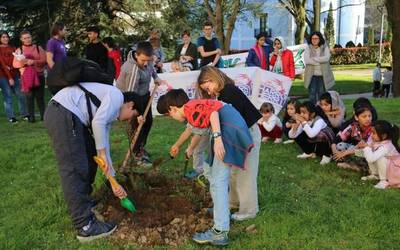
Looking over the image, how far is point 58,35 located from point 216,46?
9.63ft

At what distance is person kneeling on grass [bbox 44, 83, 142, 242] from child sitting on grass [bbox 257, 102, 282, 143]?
3677 millimetres

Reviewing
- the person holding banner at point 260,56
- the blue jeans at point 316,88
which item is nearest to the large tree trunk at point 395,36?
the blue jeans at point 316,88

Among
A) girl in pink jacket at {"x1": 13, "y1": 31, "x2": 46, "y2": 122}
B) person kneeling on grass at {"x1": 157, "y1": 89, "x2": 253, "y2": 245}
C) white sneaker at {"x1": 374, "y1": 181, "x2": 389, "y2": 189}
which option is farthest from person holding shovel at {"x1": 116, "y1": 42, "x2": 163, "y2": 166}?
girl in pink jacket at {"x1": 13, "y1": 31, "x2": 46, "y2": 122}

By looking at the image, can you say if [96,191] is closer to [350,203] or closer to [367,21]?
[350,203]

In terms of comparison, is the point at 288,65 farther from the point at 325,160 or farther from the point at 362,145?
the point at 362,145

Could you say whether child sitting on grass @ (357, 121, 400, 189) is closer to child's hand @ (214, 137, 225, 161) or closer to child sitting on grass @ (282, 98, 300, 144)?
child sitting on grass @ (282, 98, 300, 144)

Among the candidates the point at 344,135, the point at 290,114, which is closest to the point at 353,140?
the point at 344,135

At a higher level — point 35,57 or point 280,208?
point 35,57

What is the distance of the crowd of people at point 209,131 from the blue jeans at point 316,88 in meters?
0.44

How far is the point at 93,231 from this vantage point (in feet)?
12.7

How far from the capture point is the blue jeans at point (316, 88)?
9.25 metres

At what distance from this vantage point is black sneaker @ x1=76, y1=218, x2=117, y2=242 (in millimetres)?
3875

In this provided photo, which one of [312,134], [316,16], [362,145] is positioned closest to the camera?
[362,145]

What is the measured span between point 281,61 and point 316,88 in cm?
95
